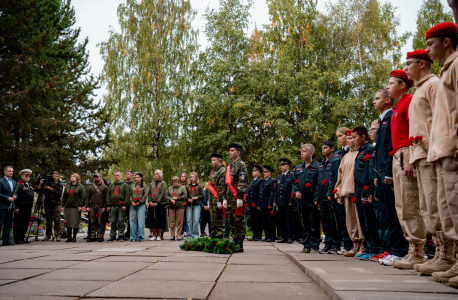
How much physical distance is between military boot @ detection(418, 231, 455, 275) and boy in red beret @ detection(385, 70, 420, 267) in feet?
1.70

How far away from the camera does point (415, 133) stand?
402 centimetres

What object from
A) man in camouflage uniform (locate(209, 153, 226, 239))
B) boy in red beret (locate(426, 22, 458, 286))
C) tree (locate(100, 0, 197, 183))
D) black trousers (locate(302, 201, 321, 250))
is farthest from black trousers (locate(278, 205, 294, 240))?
tree (locate(100, 0, 197, 183))

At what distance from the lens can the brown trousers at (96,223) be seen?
1165cm

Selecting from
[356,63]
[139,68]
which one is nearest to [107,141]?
[139,68]

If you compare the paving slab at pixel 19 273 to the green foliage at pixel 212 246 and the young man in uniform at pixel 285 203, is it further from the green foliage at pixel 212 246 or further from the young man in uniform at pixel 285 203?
the young man in uniform at pixel 285 203

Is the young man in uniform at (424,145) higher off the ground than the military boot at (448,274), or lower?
higher

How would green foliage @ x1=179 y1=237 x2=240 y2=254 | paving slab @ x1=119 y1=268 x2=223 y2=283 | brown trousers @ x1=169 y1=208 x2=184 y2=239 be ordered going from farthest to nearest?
1. brown trousers @ x1=169 y1=208 x2=184 y2=239
2. green foliage @ x1=179 y1=237 x2=240 y2=254
3. paving slab @ x1=119 y1=268 x2=223 y2=283

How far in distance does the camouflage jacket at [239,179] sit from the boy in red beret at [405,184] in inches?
131

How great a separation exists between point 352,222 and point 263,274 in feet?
7.99

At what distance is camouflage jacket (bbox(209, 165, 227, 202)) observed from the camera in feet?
25.7

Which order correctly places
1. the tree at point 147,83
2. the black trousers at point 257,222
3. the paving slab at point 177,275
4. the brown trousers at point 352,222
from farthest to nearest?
the tree at point 147,83, the black trousers at point 257,222, the brown trousers at point 352,222, the paving slab at point 177,275

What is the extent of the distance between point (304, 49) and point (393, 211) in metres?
22.4

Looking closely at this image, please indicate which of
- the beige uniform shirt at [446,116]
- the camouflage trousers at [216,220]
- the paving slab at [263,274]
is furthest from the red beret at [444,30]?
the camouflage trousers at [216,220]

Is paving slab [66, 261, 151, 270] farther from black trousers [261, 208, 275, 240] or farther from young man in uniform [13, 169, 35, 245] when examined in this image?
black trousers [261, 208, 275, 240]
